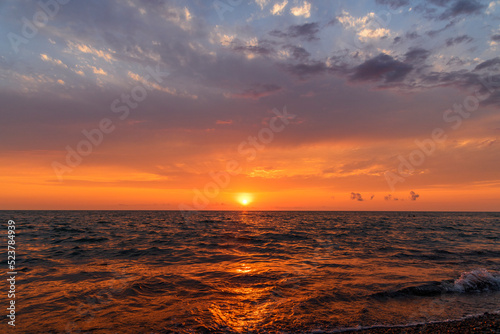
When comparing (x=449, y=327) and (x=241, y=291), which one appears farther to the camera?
(x=241, y=291)

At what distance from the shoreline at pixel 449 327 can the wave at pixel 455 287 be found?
9.97 feet

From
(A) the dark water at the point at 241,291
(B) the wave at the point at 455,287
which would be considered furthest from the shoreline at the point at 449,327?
(B) the wave at the point at 455,287

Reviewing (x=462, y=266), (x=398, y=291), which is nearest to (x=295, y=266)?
(x=398, y=291)

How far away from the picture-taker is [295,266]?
17.5 meters

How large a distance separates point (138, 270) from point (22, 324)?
24.6 feet

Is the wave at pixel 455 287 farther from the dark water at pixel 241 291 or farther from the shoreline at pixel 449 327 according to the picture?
the shoreline at pixel 449 327

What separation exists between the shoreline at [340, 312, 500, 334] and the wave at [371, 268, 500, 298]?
3.04 metres

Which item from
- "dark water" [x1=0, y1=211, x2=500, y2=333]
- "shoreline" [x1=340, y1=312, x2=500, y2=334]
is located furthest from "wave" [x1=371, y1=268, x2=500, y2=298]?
"shoreline" [x1=340, y1=312, x2=500, y2=334]

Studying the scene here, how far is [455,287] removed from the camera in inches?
507

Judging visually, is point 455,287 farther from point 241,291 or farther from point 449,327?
point 241,291

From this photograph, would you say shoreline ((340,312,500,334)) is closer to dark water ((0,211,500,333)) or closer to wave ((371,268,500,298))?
dark water ((0,211,500,333))

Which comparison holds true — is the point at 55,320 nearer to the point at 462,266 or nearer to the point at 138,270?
the point at 138,270

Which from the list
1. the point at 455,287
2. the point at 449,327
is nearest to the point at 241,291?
the point at 449,327

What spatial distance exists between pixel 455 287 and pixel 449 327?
585cm
